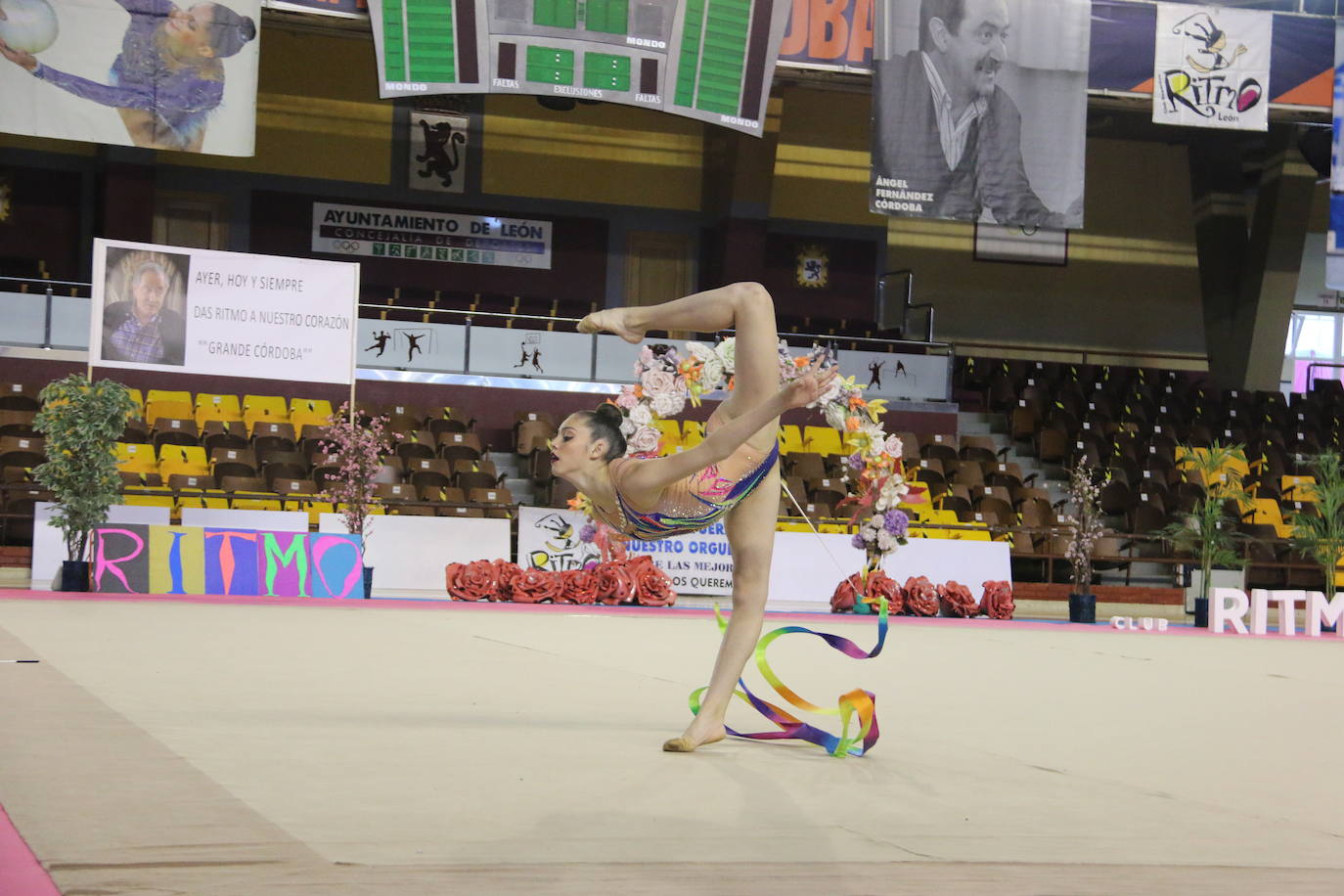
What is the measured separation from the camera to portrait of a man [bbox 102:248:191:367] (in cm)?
1265

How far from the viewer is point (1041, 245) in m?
26.5

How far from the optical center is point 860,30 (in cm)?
1767

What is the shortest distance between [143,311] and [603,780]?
401 inches

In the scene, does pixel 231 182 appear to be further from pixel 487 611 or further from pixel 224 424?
pixel 487 611

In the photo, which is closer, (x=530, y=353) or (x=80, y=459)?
(x=80, y=459)

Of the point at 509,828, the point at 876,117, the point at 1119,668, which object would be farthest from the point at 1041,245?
the point at 509,828

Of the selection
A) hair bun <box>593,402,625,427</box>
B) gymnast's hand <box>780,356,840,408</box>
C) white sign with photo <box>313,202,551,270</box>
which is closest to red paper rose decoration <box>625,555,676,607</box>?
hair bun <box>593,402,625,427</box>

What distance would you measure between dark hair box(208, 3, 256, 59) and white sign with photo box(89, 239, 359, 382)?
13.1 ft

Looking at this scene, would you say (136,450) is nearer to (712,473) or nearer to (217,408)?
(217,408)

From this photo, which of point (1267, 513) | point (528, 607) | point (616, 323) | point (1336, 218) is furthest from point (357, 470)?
point (1267, 513)

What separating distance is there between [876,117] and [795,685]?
11.5 m

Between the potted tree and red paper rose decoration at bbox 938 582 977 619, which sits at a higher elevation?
the potted tree

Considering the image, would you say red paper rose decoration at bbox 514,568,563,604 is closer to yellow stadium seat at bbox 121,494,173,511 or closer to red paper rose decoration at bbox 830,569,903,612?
red paper rose decoration at bbox 830,569,903,612

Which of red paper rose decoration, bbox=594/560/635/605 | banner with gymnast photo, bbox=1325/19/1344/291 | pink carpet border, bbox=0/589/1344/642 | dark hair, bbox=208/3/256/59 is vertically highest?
dark hair, bbox=208/3/256/59
